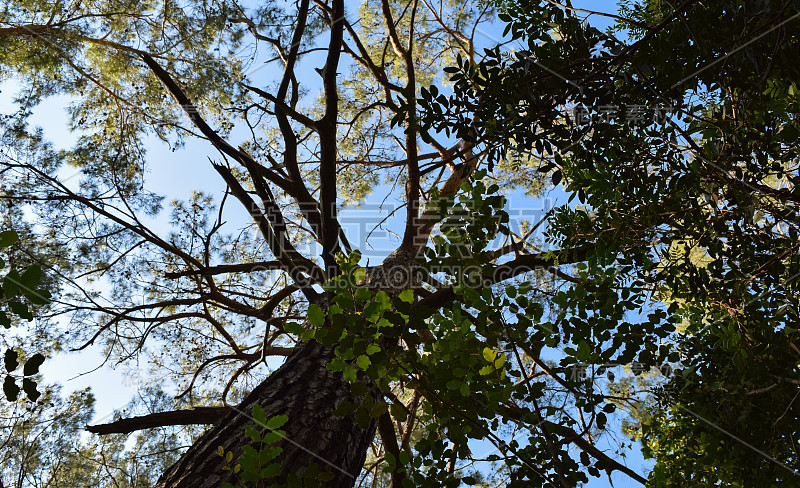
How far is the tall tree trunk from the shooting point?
153cm

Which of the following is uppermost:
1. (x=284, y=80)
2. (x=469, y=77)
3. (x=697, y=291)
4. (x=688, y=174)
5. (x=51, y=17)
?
(x=51, y=17)

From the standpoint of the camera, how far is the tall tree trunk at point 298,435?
1.53m

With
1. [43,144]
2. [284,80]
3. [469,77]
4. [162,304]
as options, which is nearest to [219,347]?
[162,304]

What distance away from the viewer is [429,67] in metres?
5.96

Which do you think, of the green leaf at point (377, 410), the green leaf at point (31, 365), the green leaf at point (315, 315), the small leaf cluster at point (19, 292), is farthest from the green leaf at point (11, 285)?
the green leaf at point (377, 410)

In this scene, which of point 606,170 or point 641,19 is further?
point 641,19

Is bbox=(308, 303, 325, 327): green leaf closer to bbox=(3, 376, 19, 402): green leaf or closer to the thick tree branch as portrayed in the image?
bbox=(3, 376, 19, 402): green leaf

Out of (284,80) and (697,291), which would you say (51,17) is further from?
(697,291)

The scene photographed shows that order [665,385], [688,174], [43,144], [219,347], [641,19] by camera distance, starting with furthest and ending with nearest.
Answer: [219,347], [43,144], [641,19], [665,385], [688,174]

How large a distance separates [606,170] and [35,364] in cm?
160

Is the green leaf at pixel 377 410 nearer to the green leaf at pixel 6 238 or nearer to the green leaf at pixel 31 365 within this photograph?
the green leaf at pixel 31 365

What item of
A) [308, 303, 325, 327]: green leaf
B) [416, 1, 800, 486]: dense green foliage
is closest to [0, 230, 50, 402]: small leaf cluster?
[308, 303, 325, 327]: green leaf

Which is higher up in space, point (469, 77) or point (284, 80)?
point (284, 80)

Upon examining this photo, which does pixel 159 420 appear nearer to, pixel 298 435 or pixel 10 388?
pixel 298 435
